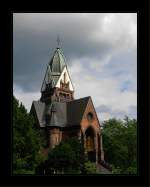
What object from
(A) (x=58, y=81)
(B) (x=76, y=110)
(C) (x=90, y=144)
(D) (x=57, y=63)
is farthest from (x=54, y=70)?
(C) (x=90, y=144)

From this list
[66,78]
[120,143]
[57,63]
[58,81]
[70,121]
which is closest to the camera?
[120,143]

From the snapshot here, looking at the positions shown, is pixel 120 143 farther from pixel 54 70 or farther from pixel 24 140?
pixel 54 70

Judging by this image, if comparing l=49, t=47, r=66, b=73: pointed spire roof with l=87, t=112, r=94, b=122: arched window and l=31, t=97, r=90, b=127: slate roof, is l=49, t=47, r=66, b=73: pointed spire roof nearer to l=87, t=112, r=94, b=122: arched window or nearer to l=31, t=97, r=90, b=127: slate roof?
l=31, t=97, r=90, b=127: slate roof

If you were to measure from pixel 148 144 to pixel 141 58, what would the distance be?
257mm

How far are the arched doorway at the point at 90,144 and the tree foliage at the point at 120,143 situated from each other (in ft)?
2.11

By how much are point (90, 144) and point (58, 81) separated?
5129mm

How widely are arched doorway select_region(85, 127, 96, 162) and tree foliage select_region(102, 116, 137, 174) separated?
0.64 metres

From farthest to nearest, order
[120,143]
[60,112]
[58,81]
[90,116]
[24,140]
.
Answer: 1. [58,81]
2. [60,112]
3. [90,116]
4. [120,143]
5. [24,140]

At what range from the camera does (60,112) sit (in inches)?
956

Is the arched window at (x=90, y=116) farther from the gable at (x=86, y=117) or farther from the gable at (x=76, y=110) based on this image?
the gable at (x=76, y=110)

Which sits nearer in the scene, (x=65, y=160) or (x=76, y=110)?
(x=65, y=160)

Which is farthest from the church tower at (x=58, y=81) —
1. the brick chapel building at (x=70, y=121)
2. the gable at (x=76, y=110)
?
the gable at (x=76, y=110)

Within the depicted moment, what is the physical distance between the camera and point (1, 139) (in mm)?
1237
